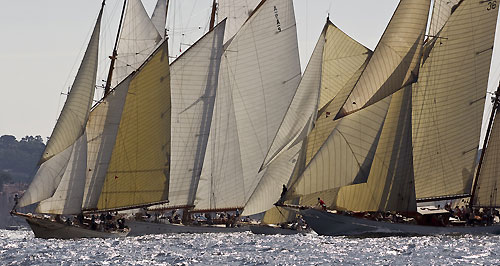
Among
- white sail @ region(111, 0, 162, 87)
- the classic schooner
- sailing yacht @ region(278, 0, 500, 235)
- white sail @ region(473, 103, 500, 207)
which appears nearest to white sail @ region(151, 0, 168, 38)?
white sail @ region(111, 0, 162, 87)

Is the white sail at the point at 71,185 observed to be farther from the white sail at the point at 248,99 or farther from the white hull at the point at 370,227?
the white hull at the point at 370,227

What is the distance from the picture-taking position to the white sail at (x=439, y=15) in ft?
248

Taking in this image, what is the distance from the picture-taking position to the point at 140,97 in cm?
7781

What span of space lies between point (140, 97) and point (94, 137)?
14.6 ft

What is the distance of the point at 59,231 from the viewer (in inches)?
3169

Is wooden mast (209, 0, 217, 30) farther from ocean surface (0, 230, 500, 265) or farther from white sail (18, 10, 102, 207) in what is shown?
ocean surface (0, 230, 500, 265)

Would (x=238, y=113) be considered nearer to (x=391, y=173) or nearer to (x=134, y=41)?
(x=134, y=41)

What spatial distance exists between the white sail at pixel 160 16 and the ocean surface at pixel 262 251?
17839mm

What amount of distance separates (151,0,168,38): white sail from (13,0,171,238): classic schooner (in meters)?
12.9

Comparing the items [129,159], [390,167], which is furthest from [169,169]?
[390,167]

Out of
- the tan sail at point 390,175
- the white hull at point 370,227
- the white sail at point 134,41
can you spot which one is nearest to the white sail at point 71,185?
the white sail at point 134,41

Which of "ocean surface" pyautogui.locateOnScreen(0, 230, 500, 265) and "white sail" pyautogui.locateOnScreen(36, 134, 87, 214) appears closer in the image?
"ocean surface" pyautogui.locateOnScreen(0, 230, 500, 265)

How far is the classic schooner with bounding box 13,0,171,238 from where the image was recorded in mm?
77125

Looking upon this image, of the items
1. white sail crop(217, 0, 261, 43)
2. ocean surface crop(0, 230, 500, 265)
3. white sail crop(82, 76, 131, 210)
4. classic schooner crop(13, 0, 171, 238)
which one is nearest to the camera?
ocean surface crop(0, 230, 500, 265)
